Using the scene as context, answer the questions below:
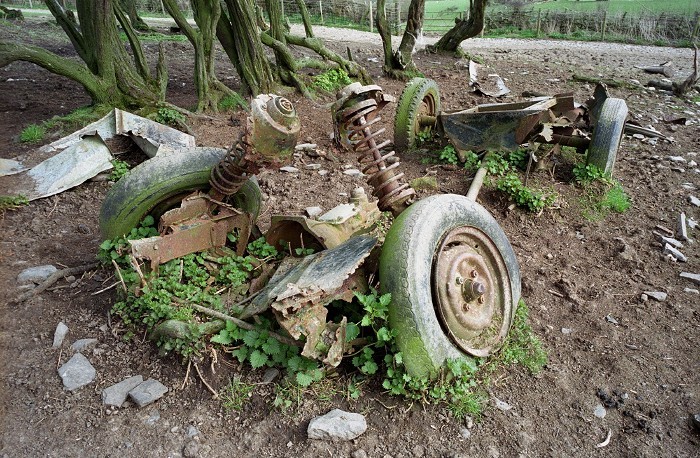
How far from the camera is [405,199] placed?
2.93 meters

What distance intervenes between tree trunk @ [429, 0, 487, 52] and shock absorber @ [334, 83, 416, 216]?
872 centimetres

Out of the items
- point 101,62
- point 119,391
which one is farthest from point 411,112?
point 119,391

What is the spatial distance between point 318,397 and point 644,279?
289 cm

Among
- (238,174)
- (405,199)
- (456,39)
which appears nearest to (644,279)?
(405,199)

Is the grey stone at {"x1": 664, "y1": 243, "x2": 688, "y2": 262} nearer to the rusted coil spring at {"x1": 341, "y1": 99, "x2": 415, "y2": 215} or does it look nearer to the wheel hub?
the wheel hub

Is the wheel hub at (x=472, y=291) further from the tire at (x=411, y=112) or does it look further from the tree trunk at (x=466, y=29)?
the tree trunk at (x=466, y=29)

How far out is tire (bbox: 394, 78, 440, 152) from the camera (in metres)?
5.70

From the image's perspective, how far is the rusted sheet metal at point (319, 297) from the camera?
2412 millimetres

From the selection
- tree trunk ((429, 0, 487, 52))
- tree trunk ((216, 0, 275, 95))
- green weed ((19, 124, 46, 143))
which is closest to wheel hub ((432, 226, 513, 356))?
tree trunk ((216, 0, 275, 95))

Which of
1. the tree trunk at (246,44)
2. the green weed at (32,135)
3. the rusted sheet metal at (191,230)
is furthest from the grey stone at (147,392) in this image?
the tree trunk at (246,44)

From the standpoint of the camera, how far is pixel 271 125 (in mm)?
2582

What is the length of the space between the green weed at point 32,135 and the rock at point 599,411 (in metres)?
6.23

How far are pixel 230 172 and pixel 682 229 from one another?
414 cm

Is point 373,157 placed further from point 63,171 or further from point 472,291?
point 63,171
